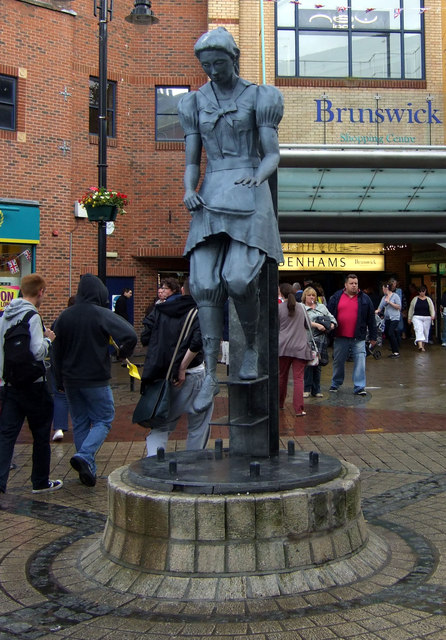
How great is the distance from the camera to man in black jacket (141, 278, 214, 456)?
5.75 metres

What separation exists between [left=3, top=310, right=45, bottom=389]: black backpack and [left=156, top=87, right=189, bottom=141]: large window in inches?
617

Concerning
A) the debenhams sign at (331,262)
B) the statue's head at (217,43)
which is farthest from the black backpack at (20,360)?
the debenhams sign at (331,262)

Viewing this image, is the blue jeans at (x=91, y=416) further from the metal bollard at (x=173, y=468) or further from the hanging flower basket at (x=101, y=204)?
the hanging flower basket at (x=101, y=204)

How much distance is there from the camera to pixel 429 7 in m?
19.9

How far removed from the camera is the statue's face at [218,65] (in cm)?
438

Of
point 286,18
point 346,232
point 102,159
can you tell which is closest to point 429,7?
point 286,18

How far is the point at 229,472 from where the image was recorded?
162 inches

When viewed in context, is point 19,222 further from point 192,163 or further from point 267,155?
point 267,155

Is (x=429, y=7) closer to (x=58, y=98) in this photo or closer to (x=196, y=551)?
(x=58, y=98)

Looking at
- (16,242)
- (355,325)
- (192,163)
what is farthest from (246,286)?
(16,242)

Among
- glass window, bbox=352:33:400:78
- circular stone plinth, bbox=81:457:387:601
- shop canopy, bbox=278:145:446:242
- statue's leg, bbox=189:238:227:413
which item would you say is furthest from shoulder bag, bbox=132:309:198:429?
glass window, bbox=352:33:400:78

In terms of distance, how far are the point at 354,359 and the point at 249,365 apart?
24.4 ft

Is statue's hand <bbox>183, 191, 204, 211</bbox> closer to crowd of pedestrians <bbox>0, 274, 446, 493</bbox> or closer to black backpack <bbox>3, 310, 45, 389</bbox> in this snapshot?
crowd of pedestrians <bbox>0, 274, 446, 493</bbox>

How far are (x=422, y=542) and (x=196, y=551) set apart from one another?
159cm
